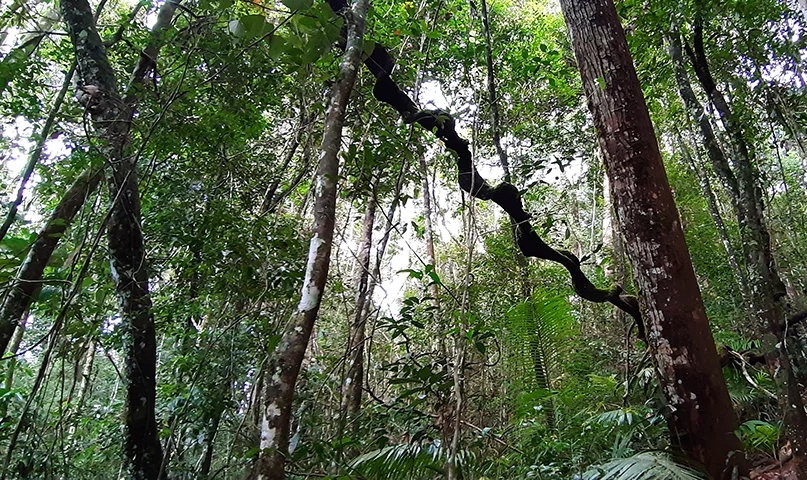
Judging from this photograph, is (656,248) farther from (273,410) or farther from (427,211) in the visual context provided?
(427,211)

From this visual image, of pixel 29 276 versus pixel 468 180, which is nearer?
pixel 29 276

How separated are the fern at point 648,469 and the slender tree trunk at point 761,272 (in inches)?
27.2

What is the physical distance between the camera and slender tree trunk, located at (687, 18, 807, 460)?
2369mm

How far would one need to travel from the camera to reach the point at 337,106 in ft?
7.33

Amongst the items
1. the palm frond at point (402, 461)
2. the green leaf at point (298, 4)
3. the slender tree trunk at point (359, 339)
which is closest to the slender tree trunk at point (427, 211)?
the slender tree trunk at point (359, 339)

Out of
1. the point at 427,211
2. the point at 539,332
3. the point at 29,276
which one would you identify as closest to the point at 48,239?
the point at 29,276

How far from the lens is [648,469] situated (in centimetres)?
200

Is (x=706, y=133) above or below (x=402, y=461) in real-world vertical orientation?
above

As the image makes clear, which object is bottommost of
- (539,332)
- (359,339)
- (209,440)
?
(209,440)

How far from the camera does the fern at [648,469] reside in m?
1.98

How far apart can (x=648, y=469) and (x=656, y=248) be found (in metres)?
0.94

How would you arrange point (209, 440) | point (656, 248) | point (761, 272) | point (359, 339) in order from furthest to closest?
point (359, 339), point (209, 440), point (761, 272), point (656, 248)

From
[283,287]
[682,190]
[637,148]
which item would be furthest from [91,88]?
[682,190]

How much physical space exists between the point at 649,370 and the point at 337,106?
257cm
